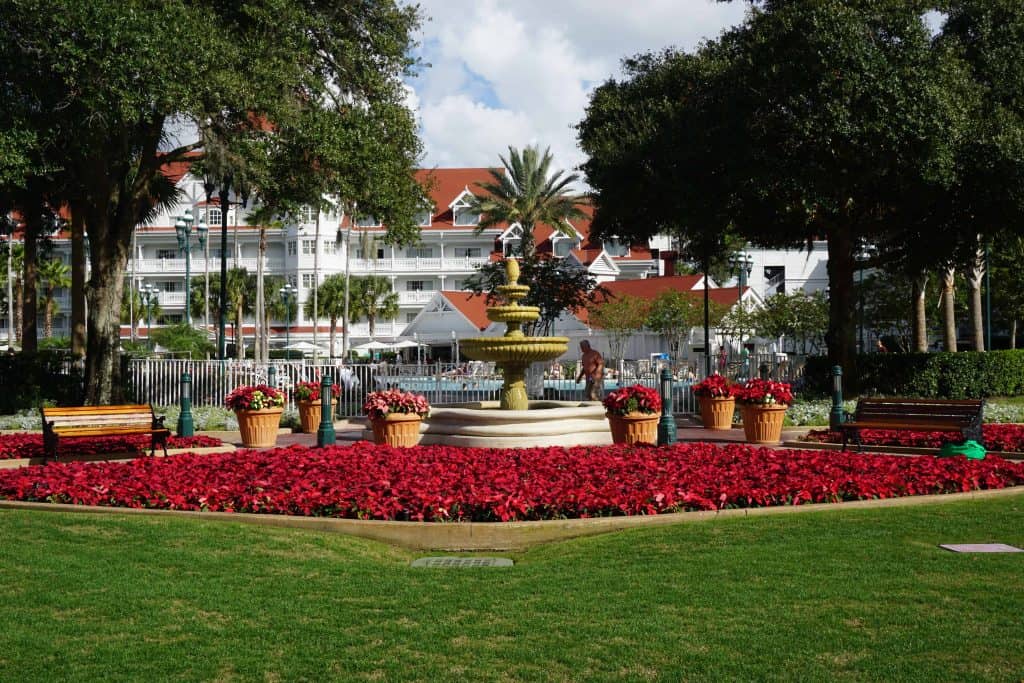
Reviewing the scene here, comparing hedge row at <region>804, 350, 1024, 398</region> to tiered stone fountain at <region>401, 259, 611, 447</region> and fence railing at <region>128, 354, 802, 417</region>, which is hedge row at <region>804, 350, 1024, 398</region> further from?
tiered stone fountain at <region>401, 259, 611, 447</region>

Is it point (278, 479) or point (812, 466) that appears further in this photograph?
point (812, 466)

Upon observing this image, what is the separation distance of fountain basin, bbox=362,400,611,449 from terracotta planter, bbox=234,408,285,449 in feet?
10.2

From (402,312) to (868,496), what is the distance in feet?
217

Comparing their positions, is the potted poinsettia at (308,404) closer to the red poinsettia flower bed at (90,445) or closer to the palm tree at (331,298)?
the red poinsettia flower bed at (90,445)

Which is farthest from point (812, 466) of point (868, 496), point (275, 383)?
point (275, 383)

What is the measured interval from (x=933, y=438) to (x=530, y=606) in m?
12.3

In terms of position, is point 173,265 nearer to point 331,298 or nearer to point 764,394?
point 331,298

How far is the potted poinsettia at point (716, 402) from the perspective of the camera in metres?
21.6

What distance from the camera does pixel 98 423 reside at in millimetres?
16016

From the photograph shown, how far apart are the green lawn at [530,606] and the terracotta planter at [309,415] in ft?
40.5

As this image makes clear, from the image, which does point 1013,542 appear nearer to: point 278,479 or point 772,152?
point 278,479

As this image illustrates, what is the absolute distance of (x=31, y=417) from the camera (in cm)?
2355

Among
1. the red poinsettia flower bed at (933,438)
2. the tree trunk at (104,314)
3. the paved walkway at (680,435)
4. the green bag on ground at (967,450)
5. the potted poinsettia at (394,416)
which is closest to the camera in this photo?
the green bag on ground at (967,450)

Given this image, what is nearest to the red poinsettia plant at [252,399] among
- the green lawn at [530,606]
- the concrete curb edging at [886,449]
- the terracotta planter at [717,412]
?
the terracotta planter at [717,412]
